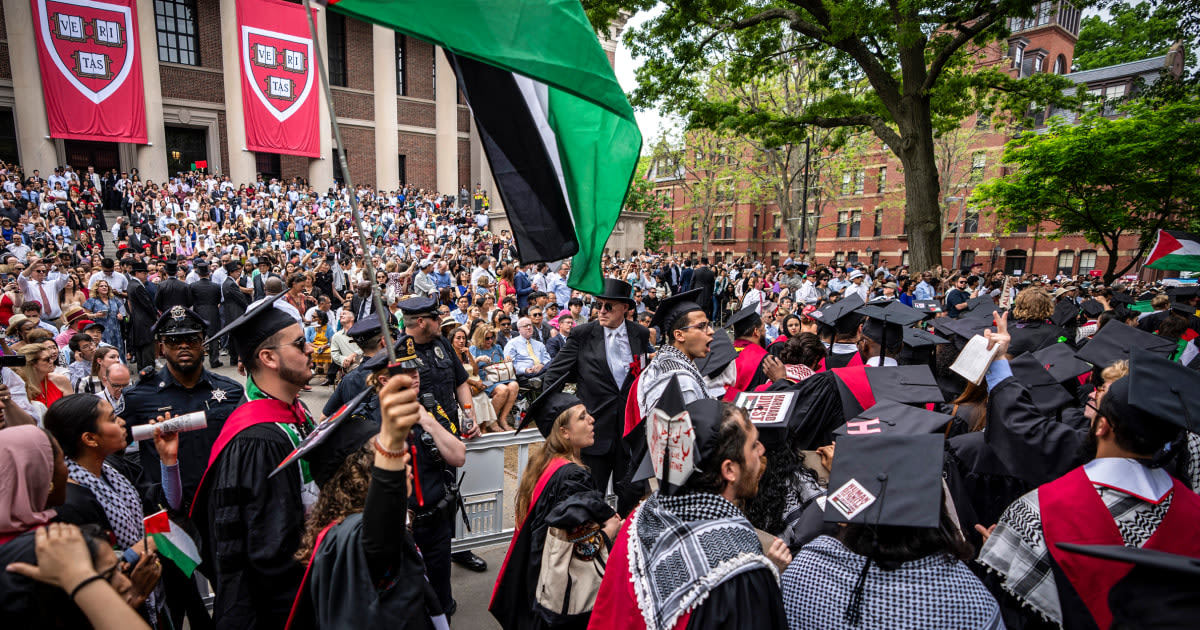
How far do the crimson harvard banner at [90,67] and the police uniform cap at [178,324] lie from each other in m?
26.1

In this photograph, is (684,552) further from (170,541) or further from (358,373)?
(358,373)

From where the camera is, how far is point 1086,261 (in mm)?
38594

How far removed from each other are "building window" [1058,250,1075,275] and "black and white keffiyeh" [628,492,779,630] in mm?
47973

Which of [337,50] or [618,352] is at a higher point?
[337,50]

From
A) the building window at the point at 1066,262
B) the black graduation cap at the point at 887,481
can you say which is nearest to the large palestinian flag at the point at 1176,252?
the black graduation cap at the point at 887,481

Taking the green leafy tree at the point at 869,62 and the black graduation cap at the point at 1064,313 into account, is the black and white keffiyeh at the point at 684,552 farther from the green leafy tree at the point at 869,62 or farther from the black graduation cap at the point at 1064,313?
the green leafy tree at the point at 869,62

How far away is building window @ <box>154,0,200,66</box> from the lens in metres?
26.8

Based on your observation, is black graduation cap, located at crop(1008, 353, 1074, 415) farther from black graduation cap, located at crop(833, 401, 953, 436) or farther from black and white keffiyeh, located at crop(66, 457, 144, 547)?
black and white keffiyeh, located at crop(66, 457, 144, 547)

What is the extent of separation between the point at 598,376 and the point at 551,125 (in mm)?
2477

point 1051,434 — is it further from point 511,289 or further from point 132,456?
point 511,289

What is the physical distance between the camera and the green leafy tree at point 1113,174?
17.8 meters

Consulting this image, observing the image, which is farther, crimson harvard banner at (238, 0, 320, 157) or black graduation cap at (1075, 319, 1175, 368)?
crimson harvard banner at (238, 0, 320, 157)

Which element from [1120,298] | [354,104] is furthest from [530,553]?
[354,104]

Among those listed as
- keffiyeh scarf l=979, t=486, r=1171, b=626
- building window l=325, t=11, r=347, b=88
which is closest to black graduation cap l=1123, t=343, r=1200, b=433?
keffiyeh scarf l=979, t=486, r=1171, b=626
